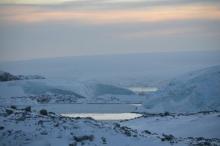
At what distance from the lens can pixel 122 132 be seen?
2467 centimetres

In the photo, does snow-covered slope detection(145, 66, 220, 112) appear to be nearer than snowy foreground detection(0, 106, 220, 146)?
No

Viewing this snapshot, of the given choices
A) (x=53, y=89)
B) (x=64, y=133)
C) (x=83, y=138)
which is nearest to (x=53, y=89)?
(x=53, y=89)

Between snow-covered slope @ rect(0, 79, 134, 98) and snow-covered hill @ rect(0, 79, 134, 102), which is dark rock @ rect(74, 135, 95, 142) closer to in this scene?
snow-covered hill @ rect(0, 79, 134, 102)

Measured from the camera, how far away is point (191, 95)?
190 feet

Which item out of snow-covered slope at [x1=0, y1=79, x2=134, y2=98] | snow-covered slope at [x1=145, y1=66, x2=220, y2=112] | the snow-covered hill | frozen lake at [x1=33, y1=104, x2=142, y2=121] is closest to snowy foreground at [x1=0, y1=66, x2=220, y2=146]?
snow-covered slope at [x1=145, y1=66, x2=220, y2=112]

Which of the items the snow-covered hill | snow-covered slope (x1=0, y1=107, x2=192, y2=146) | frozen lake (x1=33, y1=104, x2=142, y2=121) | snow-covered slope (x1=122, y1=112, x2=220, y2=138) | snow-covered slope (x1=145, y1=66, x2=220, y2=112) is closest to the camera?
snow-covered slope (x1=0, y1=107, x2=192, y2=146)

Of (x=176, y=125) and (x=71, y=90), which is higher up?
(x=71, y=90)

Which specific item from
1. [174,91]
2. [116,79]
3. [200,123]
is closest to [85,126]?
[200,123]

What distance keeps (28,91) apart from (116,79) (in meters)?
71.1

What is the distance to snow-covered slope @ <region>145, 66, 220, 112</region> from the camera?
5697cm

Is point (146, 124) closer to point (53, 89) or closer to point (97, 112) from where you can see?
point (97, 112)

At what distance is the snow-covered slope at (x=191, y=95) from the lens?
5697cm

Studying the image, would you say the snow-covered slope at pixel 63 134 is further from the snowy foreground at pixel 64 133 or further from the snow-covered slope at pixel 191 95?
the snow-covered slope at pixel 191 95

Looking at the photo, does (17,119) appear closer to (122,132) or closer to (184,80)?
(122,132)
